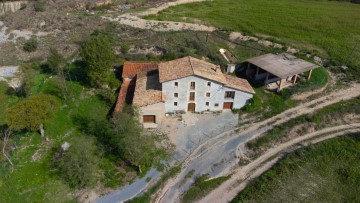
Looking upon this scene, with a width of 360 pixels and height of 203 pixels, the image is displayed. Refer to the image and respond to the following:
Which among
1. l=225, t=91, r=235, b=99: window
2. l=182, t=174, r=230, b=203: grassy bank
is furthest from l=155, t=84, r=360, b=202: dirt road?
l=225, t=91, r=235, b=99: window

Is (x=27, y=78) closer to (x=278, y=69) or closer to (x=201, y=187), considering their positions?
(x=201, y=187)

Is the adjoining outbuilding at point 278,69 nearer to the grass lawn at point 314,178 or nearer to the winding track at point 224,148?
the winding track at point 224,148

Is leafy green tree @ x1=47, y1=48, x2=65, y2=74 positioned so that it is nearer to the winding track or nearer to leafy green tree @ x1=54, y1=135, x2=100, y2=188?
leafy green tree @ x1=54, y1=135, x2=100, y2=188

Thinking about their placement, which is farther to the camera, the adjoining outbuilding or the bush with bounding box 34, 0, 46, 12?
the bush with bounding box 34, 0, 46, 12

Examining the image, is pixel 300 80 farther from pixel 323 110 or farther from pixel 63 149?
pixel 63 149

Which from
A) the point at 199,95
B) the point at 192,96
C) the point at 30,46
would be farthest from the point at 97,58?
the point at 30,46

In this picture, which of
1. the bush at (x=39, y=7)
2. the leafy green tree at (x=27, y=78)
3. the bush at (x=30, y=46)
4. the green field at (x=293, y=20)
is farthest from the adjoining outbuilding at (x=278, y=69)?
the bush at (x=39, y=7)

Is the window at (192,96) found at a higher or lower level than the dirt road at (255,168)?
higher

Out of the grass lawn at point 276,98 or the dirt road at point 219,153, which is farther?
the grass lawn at point 276,98
